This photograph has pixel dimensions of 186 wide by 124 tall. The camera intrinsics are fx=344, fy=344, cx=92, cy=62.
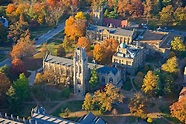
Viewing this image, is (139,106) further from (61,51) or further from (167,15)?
(167,15)

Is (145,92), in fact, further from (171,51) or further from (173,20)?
(173,20)

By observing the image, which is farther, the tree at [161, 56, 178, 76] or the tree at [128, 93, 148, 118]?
the tree at [161, 56, 178, 76]

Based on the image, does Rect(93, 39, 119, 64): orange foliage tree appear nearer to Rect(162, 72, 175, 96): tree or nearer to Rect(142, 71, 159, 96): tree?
Rect(142, 71, 159, 96): tree

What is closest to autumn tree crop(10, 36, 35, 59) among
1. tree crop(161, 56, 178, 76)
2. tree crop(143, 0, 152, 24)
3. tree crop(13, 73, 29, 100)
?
tree crop(13, 73, 29, 100)

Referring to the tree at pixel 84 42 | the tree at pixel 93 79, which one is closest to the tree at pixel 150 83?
the tree at pixel 93 79

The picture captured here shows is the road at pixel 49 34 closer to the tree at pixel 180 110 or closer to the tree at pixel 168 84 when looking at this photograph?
the tree at pixel 168 84

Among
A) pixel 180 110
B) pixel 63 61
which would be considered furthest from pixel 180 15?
pixel 180 110

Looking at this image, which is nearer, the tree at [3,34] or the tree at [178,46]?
the tree at [178,46]
